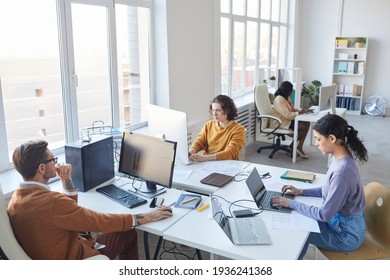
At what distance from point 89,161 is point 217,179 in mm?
909

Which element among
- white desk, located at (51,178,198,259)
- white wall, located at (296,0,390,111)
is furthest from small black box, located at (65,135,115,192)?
white wall, located at (296,0,390,111)

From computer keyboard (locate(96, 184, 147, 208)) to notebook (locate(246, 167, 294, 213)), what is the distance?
68 cm

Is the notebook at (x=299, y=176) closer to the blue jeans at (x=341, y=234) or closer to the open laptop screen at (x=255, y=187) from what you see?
the open laptop screen at (x=255, y=187)

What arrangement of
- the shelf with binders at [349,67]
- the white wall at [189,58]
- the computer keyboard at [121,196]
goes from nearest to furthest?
the computer keyboard at [121,196] < the white wall at [189,58] < the shelf with binders at [349,67]

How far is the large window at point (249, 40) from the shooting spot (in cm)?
609

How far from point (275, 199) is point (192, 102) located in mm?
2701

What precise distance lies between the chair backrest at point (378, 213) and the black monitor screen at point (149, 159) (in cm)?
128

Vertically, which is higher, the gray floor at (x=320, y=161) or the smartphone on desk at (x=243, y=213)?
the smartphone on desk at (x=243, y=213)

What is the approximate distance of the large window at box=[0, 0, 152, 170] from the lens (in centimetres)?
294

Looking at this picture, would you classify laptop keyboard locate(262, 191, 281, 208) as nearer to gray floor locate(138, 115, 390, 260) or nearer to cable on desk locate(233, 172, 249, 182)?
cable on desk locate(233, 172, 249, 182)

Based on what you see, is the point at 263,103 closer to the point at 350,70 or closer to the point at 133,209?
the point at 133,209

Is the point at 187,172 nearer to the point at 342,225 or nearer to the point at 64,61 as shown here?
the point at 342,225

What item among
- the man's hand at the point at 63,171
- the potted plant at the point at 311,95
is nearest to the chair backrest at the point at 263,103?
the potted plant at the point at 311,95

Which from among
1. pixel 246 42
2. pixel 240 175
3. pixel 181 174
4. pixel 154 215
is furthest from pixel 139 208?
pixel 246 42
